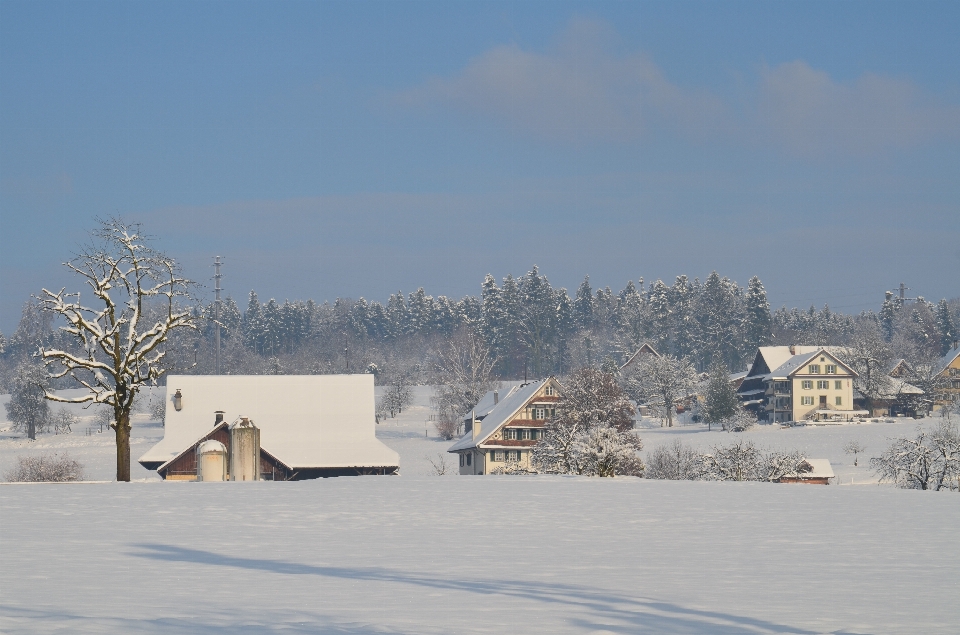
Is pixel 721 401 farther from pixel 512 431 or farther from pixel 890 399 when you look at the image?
pixel 512 431

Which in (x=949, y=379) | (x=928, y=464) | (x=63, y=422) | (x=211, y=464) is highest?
(x=949, y=379)

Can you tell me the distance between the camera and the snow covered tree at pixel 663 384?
411 ft

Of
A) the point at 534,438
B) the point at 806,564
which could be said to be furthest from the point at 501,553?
the point at 534,438

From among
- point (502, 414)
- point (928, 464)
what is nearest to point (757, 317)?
point (502, 414)

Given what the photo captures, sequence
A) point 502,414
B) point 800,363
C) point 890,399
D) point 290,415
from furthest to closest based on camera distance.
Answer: point 890,399 < point 800,363 < point 502,414 < point 290,415

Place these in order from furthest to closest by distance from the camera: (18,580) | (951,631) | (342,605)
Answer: (18,580) → (342,605) → (951,631)

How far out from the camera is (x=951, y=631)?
10742 mm

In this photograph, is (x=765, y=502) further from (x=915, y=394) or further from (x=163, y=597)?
(x=915, y=394)

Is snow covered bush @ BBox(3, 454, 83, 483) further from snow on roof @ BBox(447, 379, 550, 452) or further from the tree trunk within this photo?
snow on roof @ BBox(447, 379, 550, 452)

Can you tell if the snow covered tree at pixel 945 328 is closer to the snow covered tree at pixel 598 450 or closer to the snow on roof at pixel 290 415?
the snow covered tree at pixel 598 450

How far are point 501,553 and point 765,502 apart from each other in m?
12.1

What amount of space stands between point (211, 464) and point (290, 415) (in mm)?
20430

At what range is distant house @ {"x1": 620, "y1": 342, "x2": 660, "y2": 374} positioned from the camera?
156 metres

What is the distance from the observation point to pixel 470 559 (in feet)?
52.3
